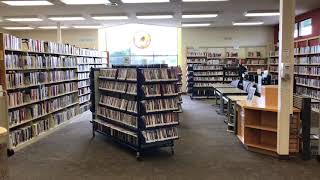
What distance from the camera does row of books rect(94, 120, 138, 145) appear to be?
5.81 meters

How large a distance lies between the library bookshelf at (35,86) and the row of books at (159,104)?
8.07ft

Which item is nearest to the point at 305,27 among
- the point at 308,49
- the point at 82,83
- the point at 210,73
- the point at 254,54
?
the point at 308,49

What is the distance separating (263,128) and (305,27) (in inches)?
339

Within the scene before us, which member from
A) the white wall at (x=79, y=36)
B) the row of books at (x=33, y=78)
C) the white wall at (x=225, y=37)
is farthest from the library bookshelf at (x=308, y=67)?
the white wall at (x=79, y=36)

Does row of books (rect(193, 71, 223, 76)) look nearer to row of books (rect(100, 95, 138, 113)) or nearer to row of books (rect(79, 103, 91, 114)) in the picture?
row of books (rect(79, 103, 91, 114))

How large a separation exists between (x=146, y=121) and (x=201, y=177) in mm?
1418

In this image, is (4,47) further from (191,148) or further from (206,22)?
(206,22)

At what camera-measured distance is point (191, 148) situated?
627cm

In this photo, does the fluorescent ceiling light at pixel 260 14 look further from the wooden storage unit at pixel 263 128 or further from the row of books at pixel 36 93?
the row of books at pixel 36 93

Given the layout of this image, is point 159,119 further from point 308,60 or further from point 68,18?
point 68,18

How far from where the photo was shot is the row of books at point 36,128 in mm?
6191

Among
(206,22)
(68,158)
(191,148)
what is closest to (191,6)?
(206,22)

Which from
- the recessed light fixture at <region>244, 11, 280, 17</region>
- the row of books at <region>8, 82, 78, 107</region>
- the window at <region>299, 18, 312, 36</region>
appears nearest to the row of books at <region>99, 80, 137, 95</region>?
the row of books at <region>8, 82, 78, 107</region>

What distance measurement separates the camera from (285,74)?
A: 5.27 m
